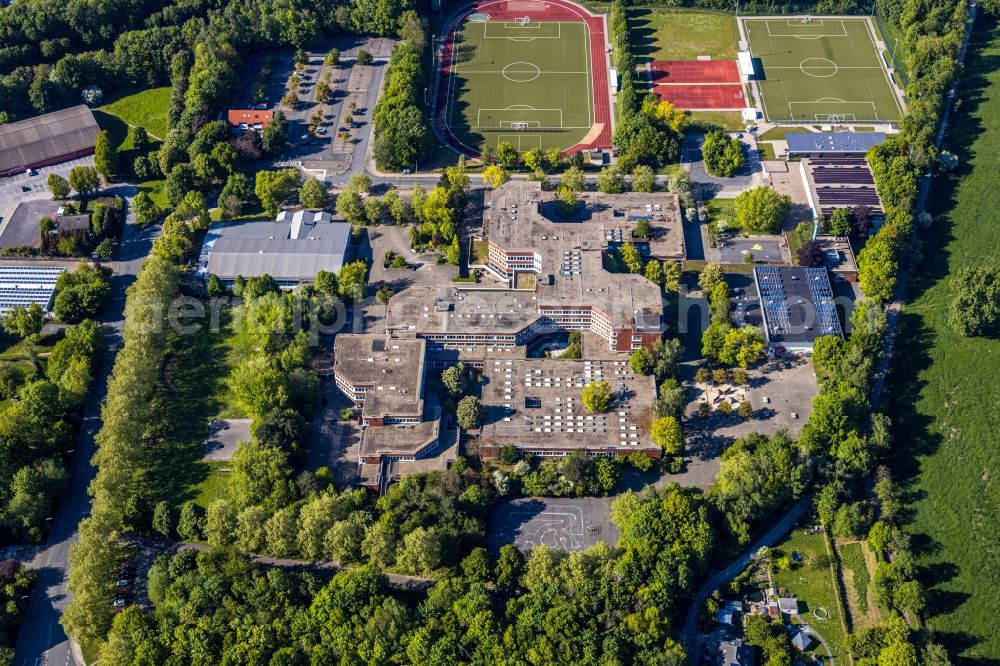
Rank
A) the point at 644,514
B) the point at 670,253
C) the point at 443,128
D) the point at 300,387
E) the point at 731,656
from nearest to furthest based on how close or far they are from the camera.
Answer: the point at 731,656 → the point at 644,514 → the point at 300,387 → the point at 670,253 → the point at 443,128

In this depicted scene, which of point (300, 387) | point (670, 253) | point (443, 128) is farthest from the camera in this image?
point (443, 128)

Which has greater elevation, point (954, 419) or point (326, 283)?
point (326, 283)

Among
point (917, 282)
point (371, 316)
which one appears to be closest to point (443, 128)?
point (371, 316)

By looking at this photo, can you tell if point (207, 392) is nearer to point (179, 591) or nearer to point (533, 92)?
point (179, 591)

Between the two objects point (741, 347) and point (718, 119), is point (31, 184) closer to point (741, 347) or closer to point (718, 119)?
point (718, 119)

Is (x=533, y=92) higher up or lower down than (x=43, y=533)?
higher up

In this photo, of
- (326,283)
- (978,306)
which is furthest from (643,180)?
(326,283)
